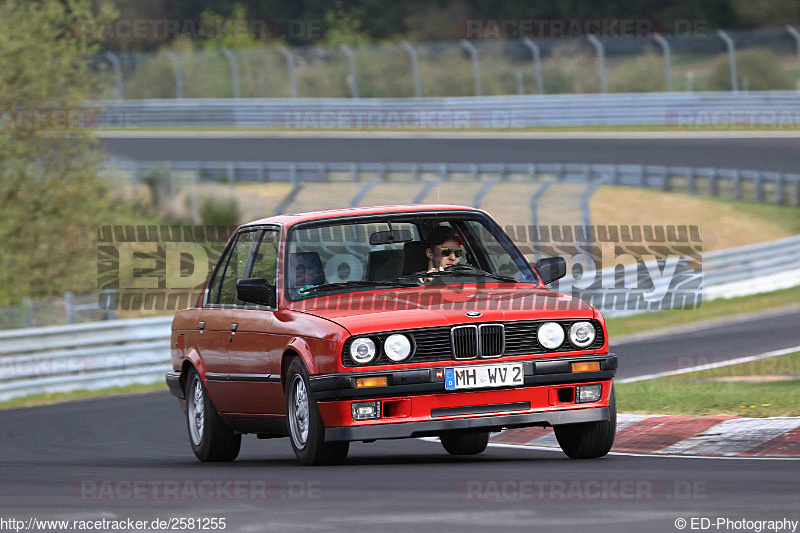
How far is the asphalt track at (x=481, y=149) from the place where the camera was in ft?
117

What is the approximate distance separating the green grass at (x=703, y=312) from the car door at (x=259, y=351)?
41.7ft

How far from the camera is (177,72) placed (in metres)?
46.7

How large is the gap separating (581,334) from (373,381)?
136cm

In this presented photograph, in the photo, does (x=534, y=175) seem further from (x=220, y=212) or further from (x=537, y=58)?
(x=537, y=58)

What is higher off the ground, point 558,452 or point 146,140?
point 558,452

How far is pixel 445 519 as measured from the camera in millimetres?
6059

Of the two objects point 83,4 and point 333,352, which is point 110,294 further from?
point 333,352

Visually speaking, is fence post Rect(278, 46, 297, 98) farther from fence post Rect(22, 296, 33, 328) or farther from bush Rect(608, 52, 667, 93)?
fence post Rect(22, 296, 33, 328)

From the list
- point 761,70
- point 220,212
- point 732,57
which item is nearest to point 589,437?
point 220,212

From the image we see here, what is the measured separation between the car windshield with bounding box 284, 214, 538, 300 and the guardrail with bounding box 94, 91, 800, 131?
3003 cm

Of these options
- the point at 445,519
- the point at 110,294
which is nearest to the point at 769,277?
the point at 110,294

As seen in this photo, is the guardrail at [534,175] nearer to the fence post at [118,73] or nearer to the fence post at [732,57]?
the fence post at [732,57]

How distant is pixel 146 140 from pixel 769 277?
25.9 m

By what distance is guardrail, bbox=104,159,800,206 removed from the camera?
1276 inches
